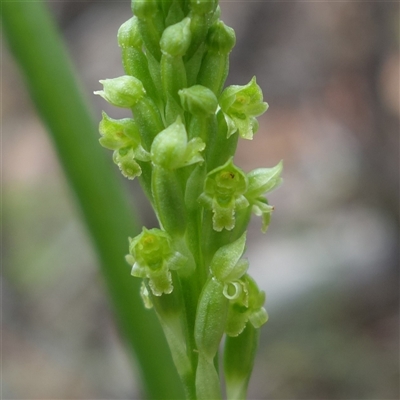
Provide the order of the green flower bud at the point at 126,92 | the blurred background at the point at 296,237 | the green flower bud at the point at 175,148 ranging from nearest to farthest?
1. the green flower bud at the point at 175,148
2. the green flower bud at the point at 126,92
3. the blurred background at the point at 296,237

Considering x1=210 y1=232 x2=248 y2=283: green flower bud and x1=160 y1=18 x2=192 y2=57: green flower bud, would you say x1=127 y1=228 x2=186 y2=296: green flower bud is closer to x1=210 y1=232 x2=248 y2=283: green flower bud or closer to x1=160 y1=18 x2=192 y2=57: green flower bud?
x1=210 y1=232 x2=248 y2=283: green flower bud

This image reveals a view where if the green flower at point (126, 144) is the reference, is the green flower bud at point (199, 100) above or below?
above

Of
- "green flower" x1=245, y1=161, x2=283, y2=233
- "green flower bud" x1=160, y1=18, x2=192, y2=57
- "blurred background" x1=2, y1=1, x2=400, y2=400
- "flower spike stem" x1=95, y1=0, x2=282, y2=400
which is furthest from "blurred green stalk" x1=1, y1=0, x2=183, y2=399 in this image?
"blurred background" x1=2, y1=1, x2=400, y2=400

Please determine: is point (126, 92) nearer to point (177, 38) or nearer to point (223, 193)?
point (177, 38)

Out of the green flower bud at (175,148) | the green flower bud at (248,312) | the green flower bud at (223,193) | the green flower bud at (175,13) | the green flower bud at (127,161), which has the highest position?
the green flower bud at (175,13)

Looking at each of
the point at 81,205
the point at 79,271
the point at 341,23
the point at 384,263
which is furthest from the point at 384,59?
the point at 81,205

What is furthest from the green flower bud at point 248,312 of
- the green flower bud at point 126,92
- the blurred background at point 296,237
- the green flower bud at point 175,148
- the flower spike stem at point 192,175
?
the blurred background at point 296,237

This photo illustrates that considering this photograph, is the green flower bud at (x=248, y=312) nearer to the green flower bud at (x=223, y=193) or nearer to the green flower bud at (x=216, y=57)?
the green flower bud at (x=223, y=193)

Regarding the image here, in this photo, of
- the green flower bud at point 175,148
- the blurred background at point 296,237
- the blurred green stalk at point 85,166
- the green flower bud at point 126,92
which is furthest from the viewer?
the blurred background at point 296,237
